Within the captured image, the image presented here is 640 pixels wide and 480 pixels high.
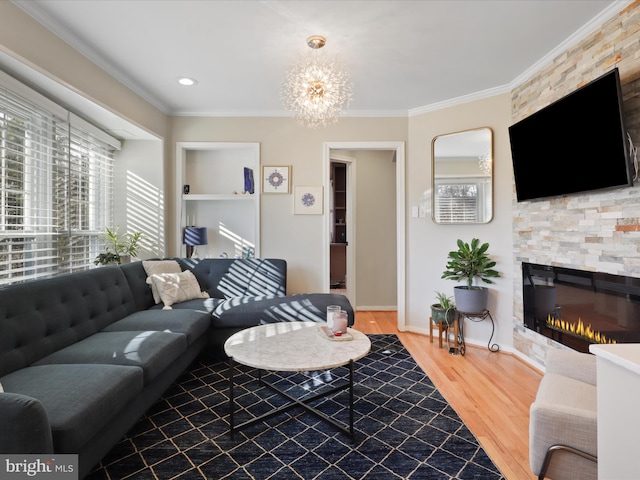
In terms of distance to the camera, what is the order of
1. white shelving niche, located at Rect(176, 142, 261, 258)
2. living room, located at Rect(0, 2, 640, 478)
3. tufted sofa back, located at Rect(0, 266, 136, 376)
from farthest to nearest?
white shelving niche, located at Rect(176, 142, 261, 258), living room, located at Rect(0, 2, 640, 478), tufted sofa back, located at Rect(0, 266, 136, 376)

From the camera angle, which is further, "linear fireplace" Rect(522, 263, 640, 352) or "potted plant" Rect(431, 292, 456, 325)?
"potted plant" Rect(431, 292, 456, 325)

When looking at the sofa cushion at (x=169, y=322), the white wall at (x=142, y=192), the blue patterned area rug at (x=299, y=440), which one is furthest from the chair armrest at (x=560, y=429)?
the white wall at (x=142, y=192)

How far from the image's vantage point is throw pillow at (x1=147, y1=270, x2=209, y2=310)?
10.3 ft

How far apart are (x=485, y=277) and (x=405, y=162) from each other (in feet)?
5.13

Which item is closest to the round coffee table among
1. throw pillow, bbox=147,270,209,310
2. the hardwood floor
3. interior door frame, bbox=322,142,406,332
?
the hardwood floor

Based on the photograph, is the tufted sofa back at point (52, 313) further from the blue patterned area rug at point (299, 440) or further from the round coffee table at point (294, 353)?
the round coffee table at point (294, 353)

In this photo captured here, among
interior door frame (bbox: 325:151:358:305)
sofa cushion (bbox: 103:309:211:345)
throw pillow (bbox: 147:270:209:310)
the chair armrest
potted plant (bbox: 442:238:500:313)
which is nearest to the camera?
the chair armrest

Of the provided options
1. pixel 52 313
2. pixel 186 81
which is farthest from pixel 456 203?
pixel 52 313

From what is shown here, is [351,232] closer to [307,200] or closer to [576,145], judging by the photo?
[307,200]

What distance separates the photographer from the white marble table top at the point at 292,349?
1811 mm

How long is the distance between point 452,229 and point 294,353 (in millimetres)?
2457

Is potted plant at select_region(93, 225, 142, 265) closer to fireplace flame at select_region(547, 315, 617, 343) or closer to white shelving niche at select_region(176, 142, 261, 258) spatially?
white shelving niche at select_region(176, 142, 261, 258)

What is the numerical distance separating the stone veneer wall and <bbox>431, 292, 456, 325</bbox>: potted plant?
1.90ft

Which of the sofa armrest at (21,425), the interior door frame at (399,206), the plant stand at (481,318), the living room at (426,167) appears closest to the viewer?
the sofa armrest at (21,425)
